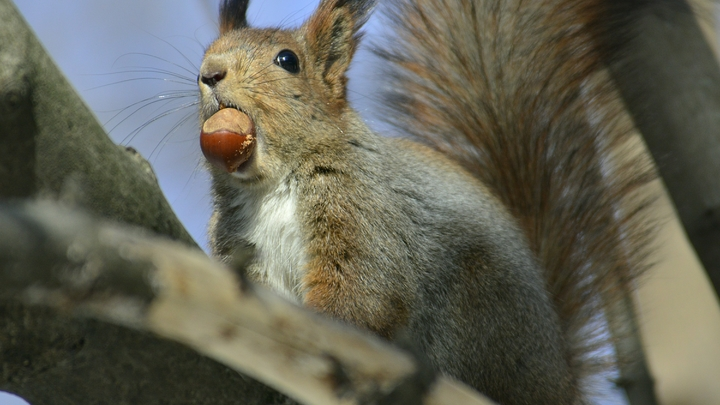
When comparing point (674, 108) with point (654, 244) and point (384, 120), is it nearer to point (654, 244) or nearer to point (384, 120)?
point (654, 244)

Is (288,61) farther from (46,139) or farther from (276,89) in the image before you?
(46,139)

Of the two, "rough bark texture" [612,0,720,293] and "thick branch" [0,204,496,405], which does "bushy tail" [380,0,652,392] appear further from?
"thick branch" [0,204,496,405]

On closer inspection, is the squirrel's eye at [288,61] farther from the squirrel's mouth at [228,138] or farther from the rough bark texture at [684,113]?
the rough bark texture at [684,113]

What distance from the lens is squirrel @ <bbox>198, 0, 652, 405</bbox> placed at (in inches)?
86.1

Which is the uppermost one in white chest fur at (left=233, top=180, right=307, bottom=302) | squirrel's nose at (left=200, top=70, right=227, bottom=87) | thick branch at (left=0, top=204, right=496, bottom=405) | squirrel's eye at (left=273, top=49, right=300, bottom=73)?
squirrel's eye at (left=273, top=49, right=300, bottom=73)

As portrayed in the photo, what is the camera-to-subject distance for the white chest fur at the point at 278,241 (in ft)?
7.23

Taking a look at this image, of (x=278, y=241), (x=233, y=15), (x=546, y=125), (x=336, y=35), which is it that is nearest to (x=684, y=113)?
(x=546, y=125)

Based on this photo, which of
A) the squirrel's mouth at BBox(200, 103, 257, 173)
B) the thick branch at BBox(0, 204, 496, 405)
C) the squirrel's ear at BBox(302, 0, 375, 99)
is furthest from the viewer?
the squirrel's ear at BBox(302, 0, 375, 99)

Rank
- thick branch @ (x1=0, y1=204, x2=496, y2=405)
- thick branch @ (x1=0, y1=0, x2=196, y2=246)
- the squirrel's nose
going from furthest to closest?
the squirrel's nose → thick branch @ (x1=0, y1=0, x2=196, y2=246) → thick branch @ (x1=0, y1=204, x2=496, y2=405)

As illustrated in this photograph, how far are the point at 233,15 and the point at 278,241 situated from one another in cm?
100

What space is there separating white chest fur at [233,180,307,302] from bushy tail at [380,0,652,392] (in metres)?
0.88

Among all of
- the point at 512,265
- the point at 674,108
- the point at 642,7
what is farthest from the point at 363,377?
the point at 642,7

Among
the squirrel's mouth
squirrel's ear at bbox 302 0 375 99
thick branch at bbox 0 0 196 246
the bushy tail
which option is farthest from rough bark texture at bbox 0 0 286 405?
the bushy tail

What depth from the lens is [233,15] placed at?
9.02 ft
